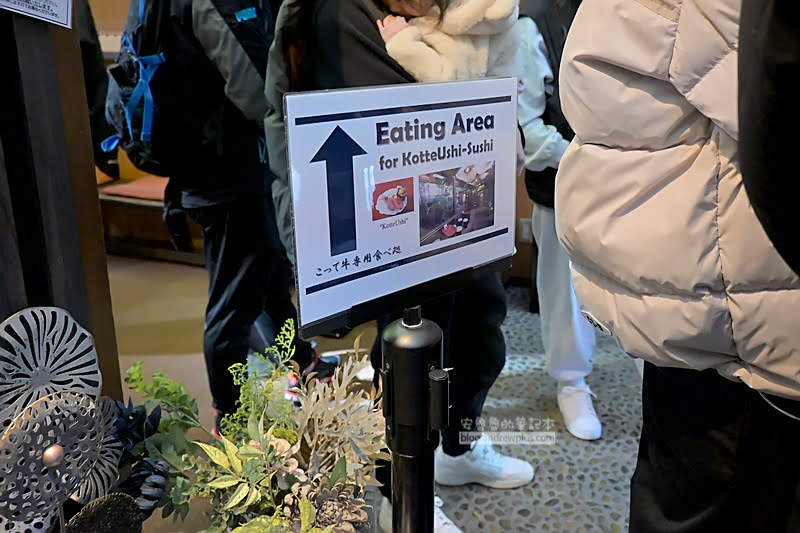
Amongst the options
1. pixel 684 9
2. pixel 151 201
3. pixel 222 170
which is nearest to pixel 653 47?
pixel 684 9

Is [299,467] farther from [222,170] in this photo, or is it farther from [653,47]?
[222,170]

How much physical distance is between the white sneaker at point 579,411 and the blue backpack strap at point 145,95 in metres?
1.46

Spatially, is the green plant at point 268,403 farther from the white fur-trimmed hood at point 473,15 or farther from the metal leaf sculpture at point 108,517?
the white fur-trimmed hood at point 473,15

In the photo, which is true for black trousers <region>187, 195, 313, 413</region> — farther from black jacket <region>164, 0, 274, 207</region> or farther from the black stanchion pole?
the black stanchion pole

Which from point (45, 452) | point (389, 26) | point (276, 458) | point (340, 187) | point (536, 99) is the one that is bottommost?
point (276, 458)

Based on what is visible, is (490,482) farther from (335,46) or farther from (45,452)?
(45,452)

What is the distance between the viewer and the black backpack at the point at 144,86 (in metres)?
1.76

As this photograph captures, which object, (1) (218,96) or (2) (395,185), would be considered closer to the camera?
(2) (395,185)

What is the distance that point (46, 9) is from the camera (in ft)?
2.83

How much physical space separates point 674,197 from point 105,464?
0.77 meters

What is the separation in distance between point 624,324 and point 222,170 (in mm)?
1357

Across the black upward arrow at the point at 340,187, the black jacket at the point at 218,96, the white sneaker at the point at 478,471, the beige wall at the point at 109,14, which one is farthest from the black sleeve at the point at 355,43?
the beige wall at the point at 109,14

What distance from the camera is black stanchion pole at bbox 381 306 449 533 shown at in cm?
76

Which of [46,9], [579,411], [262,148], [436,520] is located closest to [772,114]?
[46,9]
